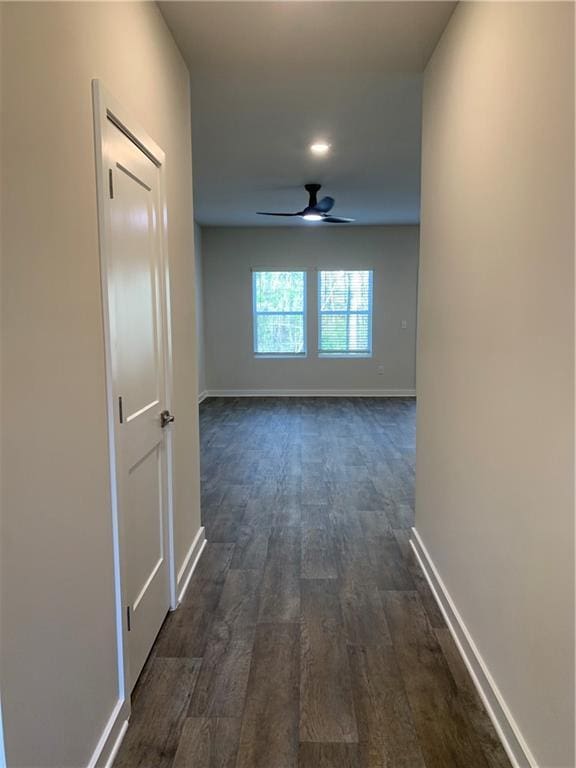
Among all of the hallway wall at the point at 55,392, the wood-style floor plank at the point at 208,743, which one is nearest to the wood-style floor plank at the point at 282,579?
the wood-style floor plank at the point at 208,743

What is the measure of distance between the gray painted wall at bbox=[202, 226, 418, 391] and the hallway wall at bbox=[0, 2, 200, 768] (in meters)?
6.27

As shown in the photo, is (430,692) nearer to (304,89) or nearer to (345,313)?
(304,89)

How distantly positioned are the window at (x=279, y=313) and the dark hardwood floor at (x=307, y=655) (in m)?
4.50

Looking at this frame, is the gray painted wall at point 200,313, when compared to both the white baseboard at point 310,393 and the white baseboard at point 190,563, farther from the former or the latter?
the white baseboard at point 190,563

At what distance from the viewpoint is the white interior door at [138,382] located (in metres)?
1.64

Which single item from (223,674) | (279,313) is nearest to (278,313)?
(279,313)

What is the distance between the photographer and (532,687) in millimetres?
1427

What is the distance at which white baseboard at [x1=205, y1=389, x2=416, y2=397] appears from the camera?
825 cm

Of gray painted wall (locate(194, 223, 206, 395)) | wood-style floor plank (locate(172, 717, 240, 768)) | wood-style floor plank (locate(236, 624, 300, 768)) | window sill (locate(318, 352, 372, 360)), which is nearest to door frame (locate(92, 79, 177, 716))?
wood-style floor plank (locate(172, 717, 240, 768))

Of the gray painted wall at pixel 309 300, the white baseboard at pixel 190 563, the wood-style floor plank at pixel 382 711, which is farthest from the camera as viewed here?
the gray painted wall at pixel 309 300

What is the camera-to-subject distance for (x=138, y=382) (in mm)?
1846

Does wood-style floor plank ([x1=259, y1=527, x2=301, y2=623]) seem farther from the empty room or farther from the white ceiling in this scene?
the white ceiling

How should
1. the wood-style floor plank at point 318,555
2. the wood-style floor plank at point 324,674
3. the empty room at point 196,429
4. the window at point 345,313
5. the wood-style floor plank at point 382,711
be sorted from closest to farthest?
the empty room at point 196,429, the wood-style floor plank at point 382,711, the wood-style floor plank at point 324,674, the wood-style floor plank at point 318,555, the window at point 345,313

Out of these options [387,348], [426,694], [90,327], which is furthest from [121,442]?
[387,348]
